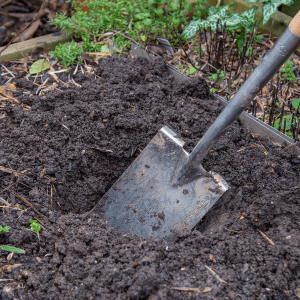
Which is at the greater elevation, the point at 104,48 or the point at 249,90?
the point at 249,90

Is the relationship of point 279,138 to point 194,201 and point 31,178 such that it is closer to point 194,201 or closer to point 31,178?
point 194,201

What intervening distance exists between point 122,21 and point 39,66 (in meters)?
0.98

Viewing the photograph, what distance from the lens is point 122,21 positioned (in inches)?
112

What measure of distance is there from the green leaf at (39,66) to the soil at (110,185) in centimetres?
19

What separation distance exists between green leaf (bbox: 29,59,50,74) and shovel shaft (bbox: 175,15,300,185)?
1695mm

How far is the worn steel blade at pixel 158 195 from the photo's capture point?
5.27 ft

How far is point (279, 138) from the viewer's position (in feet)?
5.88

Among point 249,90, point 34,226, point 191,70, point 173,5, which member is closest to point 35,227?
point 34,226

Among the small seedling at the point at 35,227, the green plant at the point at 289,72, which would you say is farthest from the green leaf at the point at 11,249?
the green plant at the point at 289,72

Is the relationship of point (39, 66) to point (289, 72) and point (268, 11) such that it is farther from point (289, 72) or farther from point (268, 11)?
point (289, 72)

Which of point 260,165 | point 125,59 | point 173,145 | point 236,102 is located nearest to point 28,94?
point 125,59

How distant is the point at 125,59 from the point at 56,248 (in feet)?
5.65

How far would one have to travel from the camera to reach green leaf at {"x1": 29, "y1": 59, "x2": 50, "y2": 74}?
251 centimetres

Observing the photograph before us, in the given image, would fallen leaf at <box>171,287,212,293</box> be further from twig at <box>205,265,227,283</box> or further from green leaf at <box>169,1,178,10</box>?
green leaf at <box>169,1,178,10</box>
